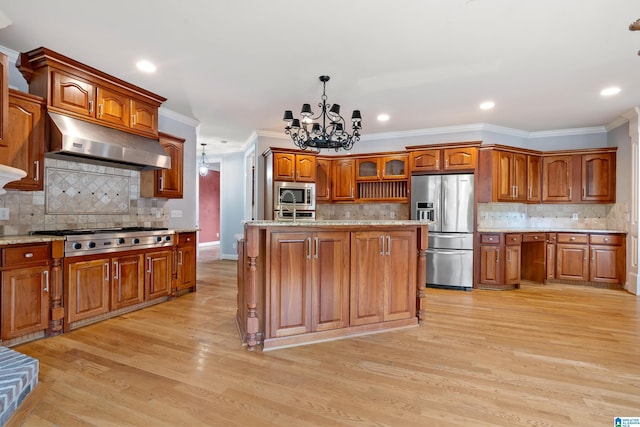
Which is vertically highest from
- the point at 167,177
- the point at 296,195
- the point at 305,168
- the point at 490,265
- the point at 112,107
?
the point at 112,107

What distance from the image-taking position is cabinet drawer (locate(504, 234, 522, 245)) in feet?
16.6

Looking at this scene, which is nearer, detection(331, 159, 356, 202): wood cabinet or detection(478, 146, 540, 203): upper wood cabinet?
detection(478, 146, 540, 203): upper wood cabinet

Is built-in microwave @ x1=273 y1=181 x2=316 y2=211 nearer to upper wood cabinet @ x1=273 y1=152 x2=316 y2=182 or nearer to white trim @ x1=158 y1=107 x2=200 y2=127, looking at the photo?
upper wood cabinet @ x1=273 y1=152 x2=316 y2=182

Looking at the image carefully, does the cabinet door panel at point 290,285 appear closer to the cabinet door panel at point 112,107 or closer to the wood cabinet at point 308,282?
the wood cabinet at point 308,282

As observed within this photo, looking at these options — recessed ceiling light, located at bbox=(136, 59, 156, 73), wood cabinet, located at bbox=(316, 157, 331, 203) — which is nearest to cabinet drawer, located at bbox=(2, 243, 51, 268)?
recessed ceiling light, located at bbox=(136, 59, 156, 73)

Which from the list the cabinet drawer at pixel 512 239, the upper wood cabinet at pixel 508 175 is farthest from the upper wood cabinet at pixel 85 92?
the cabinet drawer at pixel 512 239

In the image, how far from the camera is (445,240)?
513cm

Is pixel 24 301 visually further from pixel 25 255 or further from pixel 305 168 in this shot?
pixel 305 168

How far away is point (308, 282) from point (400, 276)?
38.2 inches

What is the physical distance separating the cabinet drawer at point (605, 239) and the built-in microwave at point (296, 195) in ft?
14.7

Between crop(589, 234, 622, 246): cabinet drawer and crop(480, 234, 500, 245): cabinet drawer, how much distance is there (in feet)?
5.10

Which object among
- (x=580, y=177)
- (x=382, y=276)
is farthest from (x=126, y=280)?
(x=580, y=177)

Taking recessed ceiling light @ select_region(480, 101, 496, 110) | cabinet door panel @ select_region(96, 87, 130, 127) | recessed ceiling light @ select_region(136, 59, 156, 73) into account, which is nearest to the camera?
recessed ceiling light @ select_region(136, 59, 156, 73)

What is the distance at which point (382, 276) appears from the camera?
316cm
